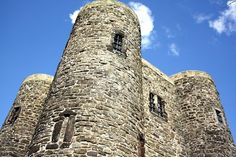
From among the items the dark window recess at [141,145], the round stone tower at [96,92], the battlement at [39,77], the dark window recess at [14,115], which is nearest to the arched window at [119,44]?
the round stone tower at [96,92]

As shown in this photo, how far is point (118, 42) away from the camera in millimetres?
12273

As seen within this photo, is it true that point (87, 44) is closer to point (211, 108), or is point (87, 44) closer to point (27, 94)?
point (27, 94)

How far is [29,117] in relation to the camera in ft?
48.4

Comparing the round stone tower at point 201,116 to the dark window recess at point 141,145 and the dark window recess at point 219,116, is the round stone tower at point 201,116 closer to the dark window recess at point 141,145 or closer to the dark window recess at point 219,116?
the dark window recess at point 219,116

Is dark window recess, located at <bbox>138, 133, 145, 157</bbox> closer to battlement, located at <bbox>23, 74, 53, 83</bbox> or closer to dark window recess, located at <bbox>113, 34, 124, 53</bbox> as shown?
dark window recess, located at <bbox>113, 34, 124, 53</bbox>

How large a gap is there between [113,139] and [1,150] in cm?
758

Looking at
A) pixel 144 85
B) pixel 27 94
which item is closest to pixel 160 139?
pixel 144 85

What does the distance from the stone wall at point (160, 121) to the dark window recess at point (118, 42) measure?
2.87 m

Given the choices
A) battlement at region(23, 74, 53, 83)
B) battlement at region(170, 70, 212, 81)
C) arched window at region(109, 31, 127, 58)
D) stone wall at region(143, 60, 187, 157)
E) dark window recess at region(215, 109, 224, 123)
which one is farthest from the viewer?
battlement at region(170, 70, 212, 81)

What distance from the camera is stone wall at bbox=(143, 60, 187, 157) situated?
1231cm

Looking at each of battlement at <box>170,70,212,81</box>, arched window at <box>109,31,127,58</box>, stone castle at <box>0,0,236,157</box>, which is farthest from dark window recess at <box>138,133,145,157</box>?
battlement at <box>170,70,212,81</box>

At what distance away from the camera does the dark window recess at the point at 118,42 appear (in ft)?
39.2

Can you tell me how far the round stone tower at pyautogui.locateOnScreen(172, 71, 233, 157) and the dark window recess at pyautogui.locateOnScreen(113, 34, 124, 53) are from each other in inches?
233

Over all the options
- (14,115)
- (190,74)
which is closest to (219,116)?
(190,74)
